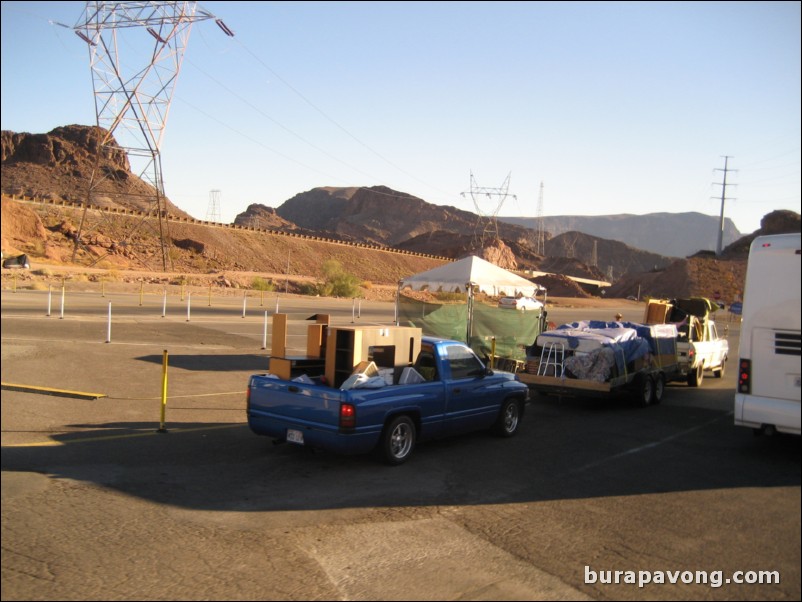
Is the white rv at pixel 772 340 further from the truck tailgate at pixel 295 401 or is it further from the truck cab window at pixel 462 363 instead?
the truck tailgate at pixel 295 401

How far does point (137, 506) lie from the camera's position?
22.2ft

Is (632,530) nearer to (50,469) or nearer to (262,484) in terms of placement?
(262,484)

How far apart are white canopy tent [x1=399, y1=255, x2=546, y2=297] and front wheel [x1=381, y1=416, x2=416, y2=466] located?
36.7 feet

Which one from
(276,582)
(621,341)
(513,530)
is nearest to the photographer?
(276,582)

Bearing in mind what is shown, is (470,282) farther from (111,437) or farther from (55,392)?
(111,437)

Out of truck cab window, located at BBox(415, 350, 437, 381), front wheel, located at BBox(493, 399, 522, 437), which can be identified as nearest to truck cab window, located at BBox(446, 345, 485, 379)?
truck cab window, located at BBox(415, 350, 437, 381)

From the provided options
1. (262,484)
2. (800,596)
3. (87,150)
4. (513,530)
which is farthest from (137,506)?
(87,150)

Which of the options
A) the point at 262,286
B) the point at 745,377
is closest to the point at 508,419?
the point at 745,377

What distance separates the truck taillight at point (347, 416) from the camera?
26.4 ft

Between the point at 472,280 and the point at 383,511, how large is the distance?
13300 mm

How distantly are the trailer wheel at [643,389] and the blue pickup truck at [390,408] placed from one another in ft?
15.8

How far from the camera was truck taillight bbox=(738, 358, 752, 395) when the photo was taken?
9.11 meters

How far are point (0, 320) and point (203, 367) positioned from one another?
41.8 feet

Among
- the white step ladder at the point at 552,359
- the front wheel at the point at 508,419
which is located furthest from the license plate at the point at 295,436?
the white step ladder at the point at 552,359
